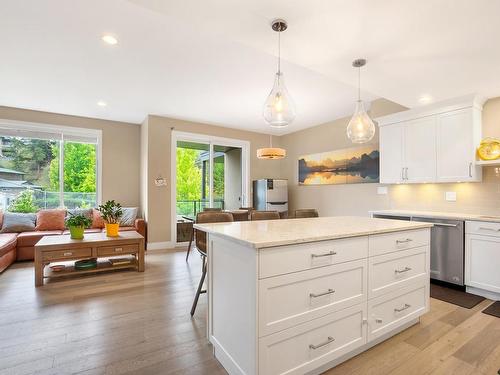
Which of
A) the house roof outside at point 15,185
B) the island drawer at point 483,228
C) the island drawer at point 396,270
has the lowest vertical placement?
the island drawer at point 396,270

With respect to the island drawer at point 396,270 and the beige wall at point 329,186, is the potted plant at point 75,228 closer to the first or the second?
the island drawer at point 396,270

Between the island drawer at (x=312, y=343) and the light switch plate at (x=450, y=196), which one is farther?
the light switch plate at (x=450, y=196)

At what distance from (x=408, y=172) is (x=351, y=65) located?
2018mm

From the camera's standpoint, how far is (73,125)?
17.4 feet

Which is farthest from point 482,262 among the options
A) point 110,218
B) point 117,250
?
point 110,218

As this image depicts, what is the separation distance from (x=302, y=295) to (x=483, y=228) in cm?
267

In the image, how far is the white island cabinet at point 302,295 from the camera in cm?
140

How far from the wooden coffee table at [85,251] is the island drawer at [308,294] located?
2.95 meters

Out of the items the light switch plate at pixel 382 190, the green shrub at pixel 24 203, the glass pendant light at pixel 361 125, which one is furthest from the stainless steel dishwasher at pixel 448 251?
the green shrub at pixel 24 203

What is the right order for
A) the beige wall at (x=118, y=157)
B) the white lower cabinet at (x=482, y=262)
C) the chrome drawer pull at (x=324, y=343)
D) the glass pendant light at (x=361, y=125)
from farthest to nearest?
the beige wall at (x=118, y=157) < the white lower cabinet at (x=482, y=262) < the glass pendant light at (x=361, y=125) < the chrome drawer pull at (x=324, y=343)

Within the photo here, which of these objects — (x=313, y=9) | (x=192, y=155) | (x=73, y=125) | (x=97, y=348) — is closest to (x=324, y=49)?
(x=313, y=9)

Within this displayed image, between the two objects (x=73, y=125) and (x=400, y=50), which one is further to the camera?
(x=73, y=125)

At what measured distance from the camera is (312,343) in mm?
1563

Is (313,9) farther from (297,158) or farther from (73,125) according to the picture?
(73,125)
